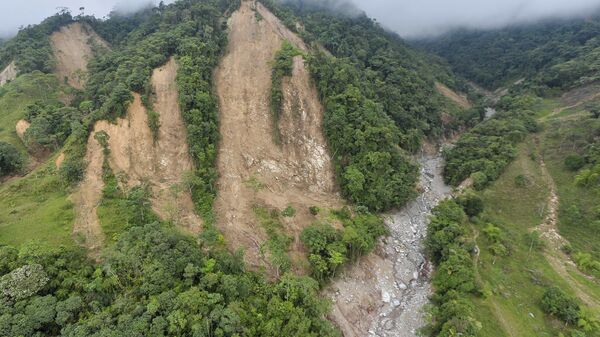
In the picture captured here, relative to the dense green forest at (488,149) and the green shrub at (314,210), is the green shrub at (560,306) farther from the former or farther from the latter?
the green shrub at (314,210)

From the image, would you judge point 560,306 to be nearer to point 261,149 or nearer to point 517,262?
point 517,262

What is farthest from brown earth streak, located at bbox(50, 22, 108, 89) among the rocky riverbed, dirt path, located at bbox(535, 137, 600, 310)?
dirt path, located at bbox(535, 137, 600, 310)

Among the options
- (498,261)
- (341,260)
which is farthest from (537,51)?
(341,260)

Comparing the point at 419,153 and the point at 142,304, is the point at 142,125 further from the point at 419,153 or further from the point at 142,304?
the point at 419,153

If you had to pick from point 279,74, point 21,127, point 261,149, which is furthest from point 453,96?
point 21,127

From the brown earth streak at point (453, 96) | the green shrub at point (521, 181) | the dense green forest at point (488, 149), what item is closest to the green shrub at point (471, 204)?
the dense green forest at point (488, 149)

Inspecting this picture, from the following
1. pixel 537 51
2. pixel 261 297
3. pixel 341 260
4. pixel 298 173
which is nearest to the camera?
pixel 261 297
